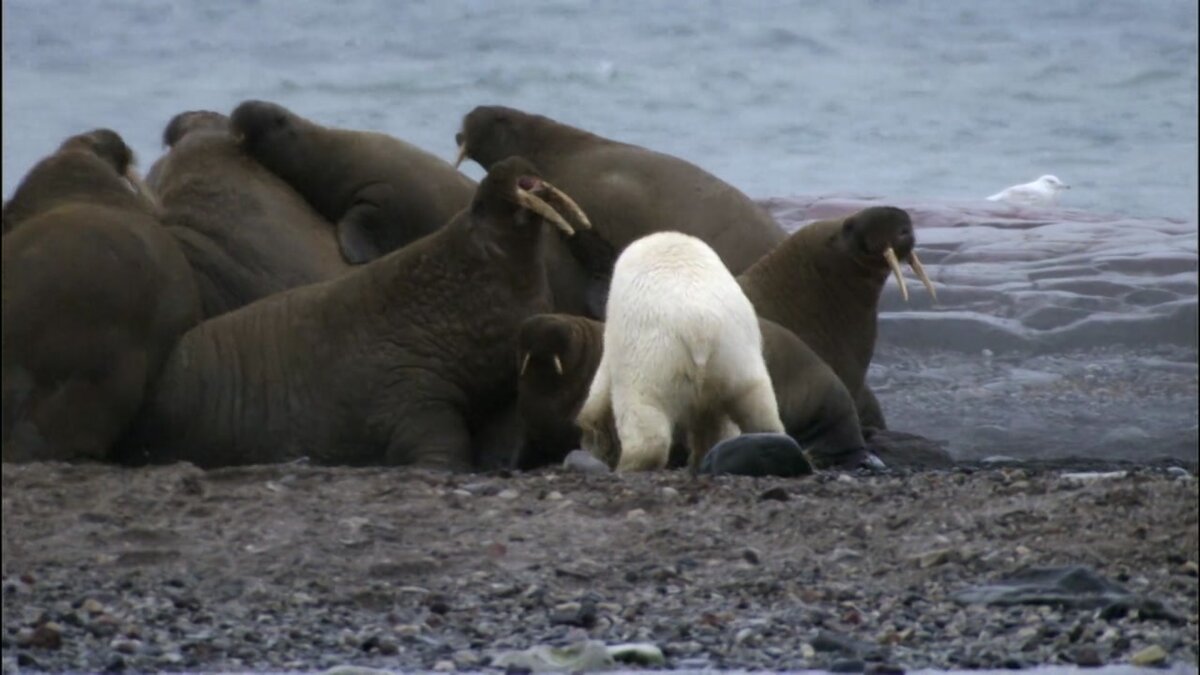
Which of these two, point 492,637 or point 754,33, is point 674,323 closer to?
point 492,637

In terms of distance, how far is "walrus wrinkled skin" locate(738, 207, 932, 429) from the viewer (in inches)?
287

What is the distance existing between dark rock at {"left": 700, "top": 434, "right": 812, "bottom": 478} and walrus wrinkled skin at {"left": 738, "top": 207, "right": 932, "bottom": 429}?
65.0 inches

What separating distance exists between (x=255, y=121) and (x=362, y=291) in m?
1.19

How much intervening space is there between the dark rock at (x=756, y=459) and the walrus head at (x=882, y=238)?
5.57 ft

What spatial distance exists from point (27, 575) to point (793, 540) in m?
1.63

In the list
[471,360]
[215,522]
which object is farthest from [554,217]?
[215,522]

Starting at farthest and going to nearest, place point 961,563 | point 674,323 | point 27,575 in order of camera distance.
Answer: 1. point 674,323
2. point 961,563
3. point 27,575

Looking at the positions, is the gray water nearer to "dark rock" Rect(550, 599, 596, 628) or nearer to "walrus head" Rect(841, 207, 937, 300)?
"walrus head" Rect(841, 207, 937, 300)

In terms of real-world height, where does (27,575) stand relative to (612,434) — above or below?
above

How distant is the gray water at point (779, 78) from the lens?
667 inches

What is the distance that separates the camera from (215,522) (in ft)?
11.9

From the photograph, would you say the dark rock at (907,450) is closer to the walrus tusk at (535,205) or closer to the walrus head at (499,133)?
the walrus tusk at (535,205)

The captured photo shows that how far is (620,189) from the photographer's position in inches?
308

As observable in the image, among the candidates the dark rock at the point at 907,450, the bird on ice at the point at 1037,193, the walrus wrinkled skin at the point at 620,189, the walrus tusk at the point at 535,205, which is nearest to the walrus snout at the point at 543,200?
the walrus tusk at the point at 535,205
